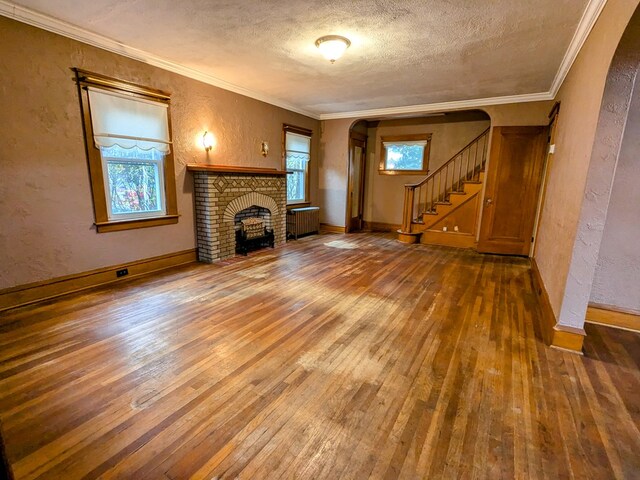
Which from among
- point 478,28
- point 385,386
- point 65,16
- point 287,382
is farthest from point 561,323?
point 65,16

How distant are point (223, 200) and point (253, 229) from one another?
33.5 inches

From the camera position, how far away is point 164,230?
172 inches

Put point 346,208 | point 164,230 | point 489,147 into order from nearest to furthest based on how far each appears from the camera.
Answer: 1. point 164,230
2. point 489,147
3. point 346,208

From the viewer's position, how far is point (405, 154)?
764 cm

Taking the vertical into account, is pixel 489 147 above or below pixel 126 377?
above

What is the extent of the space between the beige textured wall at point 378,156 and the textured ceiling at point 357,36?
202cm

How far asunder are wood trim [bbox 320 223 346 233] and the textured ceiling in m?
3.50

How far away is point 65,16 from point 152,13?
2.93 ft

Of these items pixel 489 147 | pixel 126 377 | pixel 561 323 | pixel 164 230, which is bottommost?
pixel 126 377

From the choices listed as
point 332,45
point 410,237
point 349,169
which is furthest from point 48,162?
point 410,237

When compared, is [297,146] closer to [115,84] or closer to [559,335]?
[115,84]

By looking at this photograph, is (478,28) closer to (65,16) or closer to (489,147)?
(489,147)

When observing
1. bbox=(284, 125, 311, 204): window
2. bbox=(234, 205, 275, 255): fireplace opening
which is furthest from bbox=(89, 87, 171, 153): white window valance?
bbox=(284, 125, 311, 204): window

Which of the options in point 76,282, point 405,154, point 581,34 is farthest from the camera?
point 405,154
